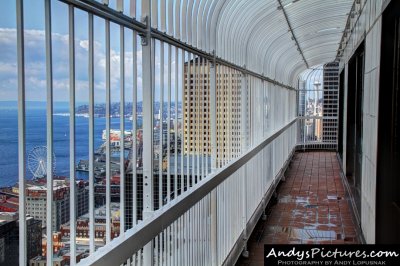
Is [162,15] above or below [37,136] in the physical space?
above

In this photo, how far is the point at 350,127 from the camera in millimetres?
10914

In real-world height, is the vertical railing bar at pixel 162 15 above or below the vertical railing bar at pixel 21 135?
above

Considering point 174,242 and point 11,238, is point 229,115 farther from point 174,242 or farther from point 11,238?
point 11,238

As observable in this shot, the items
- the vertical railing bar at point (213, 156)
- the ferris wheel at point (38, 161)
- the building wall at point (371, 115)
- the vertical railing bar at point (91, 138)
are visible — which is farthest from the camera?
the vertical railing bar at point (213, 156)

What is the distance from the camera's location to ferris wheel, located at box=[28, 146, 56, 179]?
1.85 metres

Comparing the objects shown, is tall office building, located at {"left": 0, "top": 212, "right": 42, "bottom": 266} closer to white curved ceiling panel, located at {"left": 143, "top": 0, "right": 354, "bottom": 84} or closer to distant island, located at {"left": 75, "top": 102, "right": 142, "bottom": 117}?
distant island, located at {"left": 75, "top": 102, "right": 142, "bottom": 117}

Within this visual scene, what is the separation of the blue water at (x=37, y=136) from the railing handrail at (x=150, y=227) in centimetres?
38

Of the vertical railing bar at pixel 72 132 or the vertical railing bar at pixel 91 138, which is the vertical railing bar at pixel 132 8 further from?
the vertical railing bar at pixel 72 132

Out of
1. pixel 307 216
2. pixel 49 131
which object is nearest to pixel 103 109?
pixel 49 131

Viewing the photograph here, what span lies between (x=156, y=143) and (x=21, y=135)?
1591 millimetres

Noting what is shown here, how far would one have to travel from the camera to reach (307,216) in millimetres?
8328

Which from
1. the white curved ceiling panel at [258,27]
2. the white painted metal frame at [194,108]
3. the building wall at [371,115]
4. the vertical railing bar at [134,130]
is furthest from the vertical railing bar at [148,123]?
the building wall at [371,115]

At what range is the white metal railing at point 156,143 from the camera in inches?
83.4

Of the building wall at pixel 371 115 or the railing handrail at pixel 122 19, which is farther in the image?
the building wall at pixel 371 115
